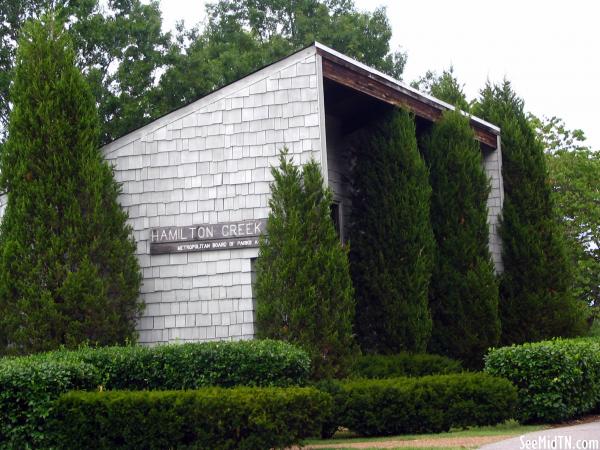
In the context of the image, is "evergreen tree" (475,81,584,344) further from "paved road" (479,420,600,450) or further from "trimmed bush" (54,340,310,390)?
"trimmed bush" (54,340,310,390)

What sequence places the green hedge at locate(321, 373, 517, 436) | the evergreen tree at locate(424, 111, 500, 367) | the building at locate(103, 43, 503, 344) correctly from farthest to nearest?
the evergreen tree at locate(424, 111, 500, 367) → the building at locate(103, 43, 503, 344) → the green hedge at locate(321, 373, 517, 436)

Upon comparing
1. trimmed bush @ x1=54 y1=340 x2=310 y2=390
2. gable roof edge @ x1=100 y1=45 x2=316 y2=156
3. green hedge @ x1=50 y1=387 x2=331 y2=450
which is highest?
gable roof edge @ x1=100 y1=45 x2=316 y2=156

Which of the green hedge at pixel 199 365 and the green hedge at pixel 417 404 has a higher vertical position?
the green hedge at pixel 199 365

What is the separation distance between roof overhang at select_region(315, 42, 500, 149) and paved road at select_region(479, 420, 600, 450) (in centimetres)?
625

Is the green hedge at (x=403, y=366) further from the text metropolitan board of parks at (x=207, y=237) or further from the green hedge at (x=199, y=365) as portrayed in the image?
the green hedge at (x=199, y=365)

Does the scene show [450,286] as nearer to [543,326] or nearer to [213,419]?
[543,326]

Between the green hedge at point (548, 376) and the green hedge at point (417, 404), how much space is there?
331 millimetres

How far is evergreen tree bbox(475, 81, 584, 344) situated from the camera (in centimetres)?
1698

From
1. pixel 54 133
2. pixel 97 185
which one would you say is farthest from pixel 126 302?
pixel 54 133

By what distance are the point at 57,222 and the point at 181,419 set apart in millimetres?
5052

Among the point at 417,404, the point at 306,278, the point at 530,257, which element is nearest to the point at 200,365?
the point at 306,278

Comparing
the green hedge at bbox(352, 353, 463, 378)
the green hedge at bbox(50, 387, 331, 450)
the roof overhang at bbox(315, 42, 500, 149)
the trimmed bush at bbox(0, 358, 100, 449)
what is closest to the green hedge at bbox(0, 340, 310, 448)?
the trimmed bush at bbox(0, 358, 100, 449)

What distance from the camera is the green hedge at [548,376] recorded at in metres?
10.9

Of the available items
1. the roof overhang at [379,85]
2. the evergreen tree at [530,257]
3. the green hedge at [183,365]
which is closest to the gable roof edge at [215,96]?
the roof overhang at [379,85]
